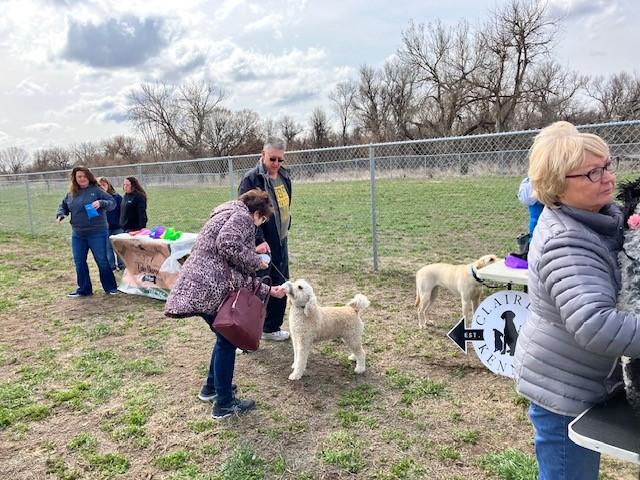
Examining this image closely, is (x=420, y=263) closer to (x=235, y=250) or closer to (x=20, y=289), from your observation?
(x=235, y=250)

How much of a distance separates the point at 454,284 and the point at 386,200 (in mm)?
11038

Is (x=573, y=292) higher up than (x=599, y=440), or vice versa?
(x=573, y=292)

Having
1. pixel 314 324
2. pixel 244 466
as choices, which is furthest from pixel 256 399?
pixel 244 466

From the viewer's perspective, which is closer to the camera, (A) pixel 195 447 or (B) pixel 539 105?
(A) pixel 195 447

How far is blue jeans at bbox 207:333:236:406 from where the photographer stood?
3.29 m

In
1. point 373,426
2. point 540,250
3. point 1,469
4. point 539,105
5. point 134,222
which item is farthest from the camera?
point 539,105

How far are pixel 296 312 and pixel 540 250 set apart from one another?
2.64 m

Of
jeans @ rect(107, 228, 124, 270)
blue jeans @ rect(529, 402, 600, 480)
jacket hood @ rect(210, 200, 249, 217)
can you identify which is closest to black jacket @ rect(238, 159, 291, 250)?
jacket hood @ rect(210, 200, 249, 217)

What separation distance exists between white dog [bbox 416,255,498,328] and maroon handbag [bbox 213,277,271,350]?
6.32 ft

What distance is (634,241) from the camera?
1335 mm

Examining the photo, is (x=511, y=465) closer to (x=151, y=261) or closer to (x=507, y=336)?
(x=507, y=336)

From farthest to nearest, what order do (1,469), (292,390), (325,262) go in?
(325,262)
(292,390)
(1,469)

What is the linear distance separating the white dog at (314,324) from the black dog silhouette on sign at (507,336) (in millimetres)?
1033

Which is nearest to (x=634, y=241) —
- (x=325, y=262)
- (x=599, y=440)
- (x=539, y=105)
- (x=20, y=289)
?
(x=599, y=440)
